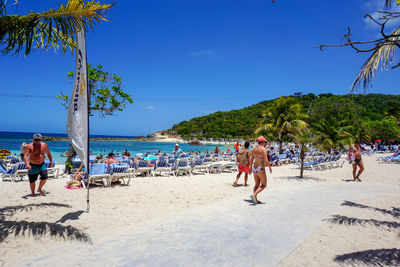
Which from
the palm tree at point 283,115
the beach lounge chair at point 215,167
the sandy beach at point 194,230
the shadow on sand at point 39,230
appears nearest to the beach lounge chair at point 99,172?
the sandy beach at point 194,230

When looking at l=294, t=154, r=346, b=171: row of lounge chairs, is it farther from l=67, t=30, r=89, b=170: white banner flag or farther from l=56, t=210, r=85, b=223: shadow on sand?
l=67, t=30, r=89, b=170: white banner flag

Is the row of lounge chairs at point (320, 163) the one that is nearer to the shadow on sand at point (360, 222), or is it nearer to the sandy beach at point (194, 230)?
the sandy beach at point (194, 230)

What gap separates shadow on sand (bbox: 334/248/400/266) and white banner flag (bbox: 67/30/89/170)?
14.3ft

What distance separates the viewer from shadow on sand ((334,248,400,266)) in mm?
3037

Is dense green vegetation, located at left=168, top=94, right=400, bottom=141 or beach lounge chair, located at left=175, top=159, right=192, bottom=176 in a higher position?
dense green vegetation, located at left=168, top=94, right=400, bottom=141

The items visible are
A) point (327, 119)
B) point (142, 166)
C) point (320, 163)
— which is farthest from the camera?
point (327, 119)

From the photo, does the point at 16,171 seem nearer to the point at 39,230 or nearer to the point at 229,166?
the point at 39,230

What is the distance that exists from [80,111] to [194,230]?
116 inches

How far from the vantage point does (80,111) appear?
455 cm

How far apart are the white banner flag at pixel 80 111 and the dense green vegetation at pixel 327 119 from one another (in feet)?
63.0

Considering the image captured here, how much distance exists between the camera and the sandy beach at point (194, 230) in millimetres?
3172

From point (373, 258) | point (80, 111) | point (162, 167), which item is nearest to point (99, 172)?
point (162, 167)

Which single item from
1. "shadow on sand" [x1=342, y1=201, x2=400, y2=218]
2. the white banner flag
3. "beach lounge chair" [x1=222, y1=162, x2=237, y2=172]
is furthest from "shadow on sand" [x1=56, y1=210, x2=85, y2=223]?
"beach lounge chair" [x1=222, y1=162, x2=237, y2=172]

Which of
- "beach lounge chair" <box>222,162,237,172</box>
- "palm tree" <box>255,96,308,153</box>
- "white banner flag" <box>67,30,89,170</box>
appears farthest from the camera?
"palm tree" <box>255,96,308,153</box>
